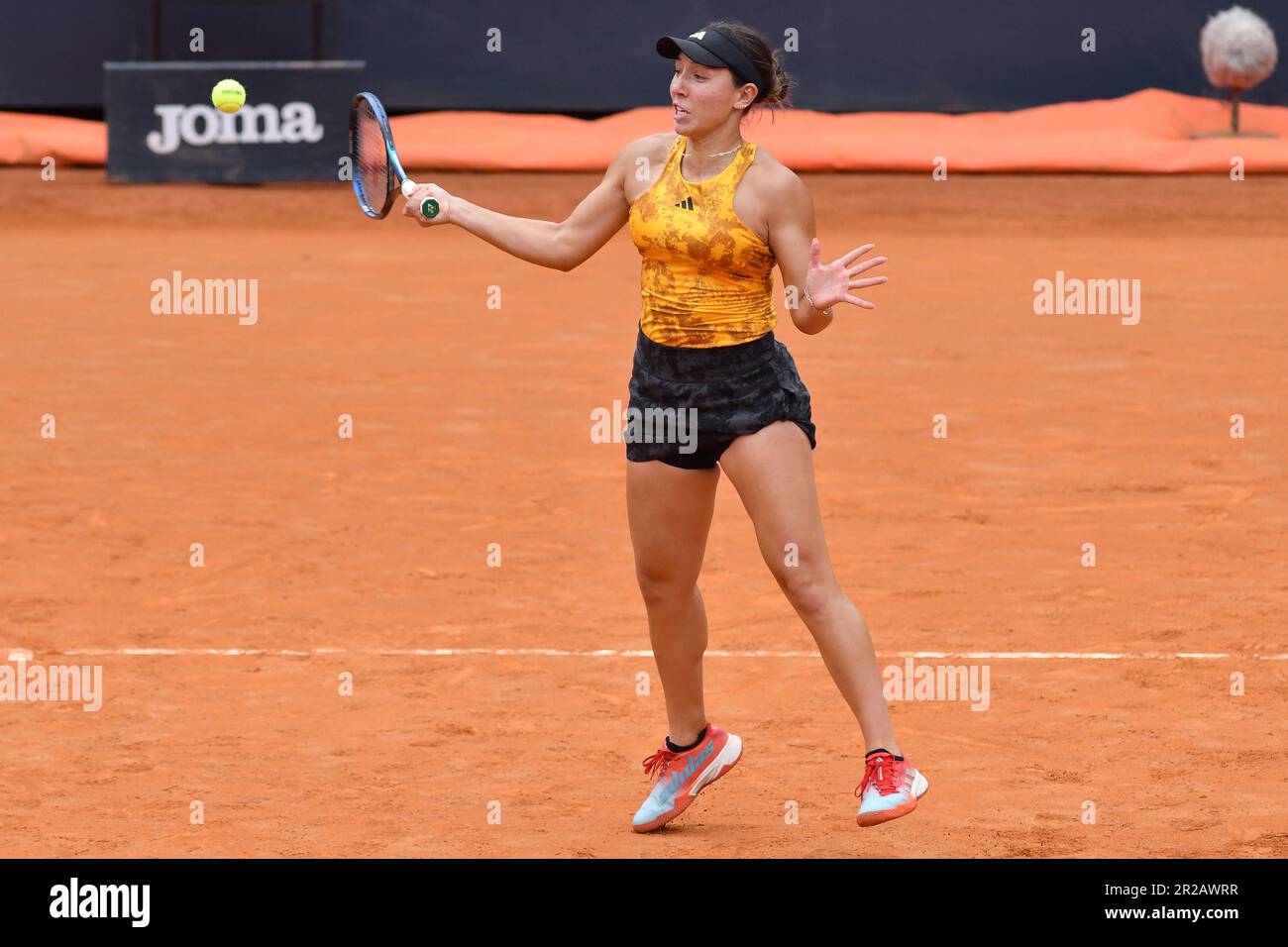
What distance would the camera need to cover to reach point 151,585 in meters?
8.46

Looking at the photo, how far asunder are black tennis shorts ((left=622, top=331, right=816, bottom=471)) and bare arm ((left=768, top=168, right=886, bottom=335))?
15 cm

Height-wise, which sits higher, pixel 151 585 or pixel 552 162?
pixel 552 162

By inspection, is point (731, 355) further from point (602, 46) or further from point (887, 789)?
point (602, 46)

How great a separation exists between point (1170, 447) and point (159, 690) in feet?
20.7

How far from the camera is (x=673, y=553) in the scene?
5391 mm

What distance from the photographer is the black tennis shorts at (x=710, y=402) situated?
5.29 meters

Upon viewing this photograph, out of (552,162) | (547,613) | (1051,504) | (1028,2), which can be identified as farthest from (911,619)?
(1028,2)

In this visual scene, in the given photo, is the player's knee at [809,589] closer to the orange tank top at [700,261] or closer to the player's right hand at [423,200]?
the orange tank top at [700,261]

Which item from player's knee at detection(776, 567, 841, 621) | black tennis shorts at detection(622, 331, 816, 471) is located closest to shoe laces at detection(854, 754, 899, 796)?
player's knee at detection(776, 567, 841, 621)

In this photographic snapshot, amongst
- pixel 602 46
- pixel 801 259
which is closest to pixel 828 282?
pixel 801 259

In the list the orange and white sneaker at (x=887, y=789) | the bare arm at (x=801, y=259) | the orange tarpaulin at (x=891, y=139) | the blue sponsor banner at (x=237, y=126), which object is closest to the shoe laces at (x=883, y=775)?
the orange and white sneaker at (x=887, y=789)

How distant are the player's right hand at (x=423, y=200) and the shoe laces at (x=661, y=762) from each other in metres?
1.60

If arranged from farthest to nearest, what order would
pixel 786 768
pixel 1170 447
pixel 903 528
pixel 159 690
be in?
pixel 1170 447 < pixel 903 528 < pixel 159 690 < pixel 786 768
